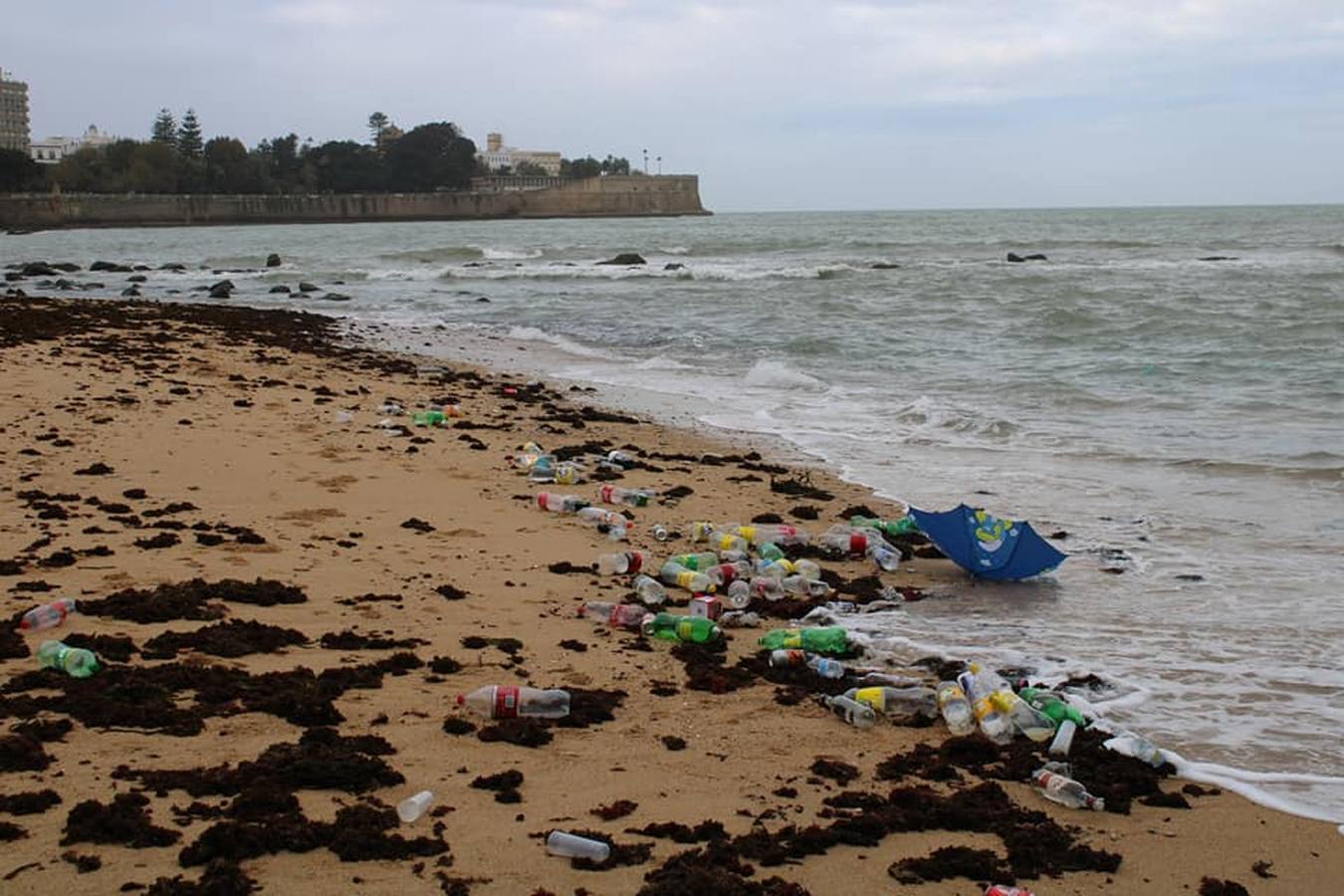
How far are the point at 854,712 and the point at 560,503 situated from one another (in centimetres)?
366

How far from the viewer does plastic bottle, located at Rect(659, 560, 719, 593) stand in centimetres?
625

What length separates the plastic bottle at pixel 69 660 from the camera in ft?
14.3

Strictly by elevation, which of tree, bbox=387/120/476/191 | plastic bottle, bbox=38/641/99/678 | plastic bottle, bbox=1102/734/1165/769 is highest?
tree, bbox=387/120/476/191

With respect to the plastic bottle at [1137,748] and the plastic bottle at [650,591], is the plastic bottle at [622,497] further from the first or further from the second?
the plastic bottle at [1137,748]

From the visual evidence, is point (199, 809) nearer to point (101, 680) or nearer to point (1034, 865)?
point (101, 680)

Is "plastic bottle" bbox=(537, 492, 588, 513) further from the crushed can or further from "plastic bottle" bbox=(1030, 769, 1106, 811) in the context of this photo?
"plastic bottle" bbox=(1030, 769, 1106, 811)

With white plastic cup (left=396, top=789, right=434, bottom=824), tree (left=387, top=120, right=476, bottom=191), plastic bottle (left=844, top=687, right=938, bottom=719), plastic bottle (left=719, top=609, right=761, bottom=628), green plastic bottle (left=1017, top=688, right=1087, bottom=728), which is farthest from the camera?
tree (left=387, top=120, right=476, bottom=191)

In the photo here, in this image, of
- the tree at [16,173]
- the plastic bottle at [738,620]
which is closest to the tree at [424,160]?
the tree at [16,173]

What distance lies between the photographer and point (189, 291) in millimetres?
31547

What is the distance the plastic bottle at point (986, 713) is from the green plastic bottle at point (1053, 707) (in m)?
0.18

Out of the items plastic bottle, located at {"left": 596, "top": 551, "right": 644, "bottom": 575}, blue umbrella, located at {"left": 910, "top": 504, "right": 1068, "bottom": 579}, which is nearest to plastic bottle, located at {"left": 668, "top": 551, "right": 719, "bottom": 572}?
plastic bottle, located at {"left": 596, "top": 551, "right": 644, "bottom": 575}

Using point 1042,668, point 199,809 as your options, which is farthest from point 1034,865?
point 199,809

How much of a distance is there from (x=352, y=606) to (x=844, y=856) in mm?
2948

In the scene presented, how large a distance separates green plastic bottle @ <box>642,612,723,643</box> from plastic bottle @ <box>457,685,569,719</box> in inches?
42.7
